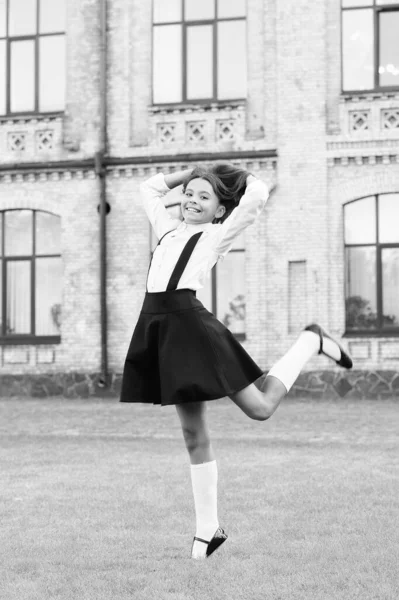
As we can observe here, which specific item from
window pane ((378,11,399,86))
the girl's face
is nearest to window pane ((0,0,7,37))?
window pane ((378,11,399,86))

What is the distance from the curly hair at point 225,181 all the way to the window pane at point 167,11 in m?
15.1

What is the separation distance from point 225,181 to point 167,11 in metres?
15.2

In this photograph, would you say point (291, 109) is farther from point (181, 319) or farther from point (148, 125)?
point (181, 319)

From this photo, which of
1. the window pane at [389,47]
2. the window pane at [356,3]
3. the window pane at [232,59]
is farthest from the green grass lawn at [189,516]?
the window pane at [356,3]

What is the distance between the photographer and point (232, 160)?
19328mm

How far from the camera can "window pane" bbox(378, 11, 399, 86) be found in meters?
19.1

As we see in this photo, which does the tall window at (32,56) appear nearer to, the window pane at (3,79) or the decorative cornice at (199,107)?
the window pane at (3,79)

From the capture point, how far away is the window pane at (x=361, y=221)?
18891 mm

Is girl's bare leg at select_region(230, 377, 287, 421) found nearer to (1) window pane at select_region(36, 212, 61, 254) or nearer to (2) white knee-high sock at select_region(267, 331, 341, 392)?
(2) white knee-high sock at select_region(267, 331, 341, 392)

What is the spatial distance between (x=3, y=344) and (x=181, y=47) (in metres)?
6.85

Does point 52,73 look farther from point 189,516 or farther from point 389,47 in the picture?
point 189,516

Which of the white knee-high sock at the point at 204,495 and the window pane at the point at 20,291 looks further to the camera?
the window pane at the point at 20,291

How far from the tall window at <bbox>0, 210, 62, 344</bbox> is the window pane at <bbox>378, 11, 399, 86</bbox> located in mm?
6932

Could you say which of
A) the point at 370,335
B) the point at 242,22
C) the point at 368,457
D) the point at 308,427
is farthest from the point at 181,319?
the point at 242,22
